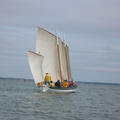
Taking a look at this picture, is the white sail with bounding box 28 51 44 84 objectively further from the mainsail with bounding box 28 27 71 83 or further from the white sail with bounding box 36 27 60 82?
the white sail with bounding box 36 27 60 82

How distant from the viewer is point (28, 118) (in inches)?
1123

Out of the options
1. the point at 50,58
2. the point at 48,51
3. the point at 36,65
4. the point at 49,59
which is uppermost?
the point at 48,51

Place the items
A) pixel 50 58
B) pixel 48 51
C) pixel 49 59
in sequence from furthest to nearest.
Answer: pixel 50 58, pixel 49 59, pixel 48 51

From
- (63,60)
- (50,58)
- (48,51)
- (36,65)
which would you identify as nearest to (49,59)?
(50,58)

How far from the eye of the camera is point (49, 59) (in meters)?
62.5

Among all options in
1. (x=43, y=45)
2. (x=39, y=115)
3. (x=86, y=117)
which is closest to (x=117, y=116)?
(x=86, y=117)

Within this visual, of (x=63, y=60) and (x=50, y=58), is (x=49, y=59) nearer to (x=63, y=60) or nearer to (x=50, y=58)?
(x=50, y=58)

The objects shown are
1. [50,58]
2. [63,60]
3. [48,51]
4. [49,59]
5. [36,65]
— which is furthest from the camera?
[63,60]

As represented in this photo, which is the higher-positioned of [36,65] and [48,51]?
[48,51]

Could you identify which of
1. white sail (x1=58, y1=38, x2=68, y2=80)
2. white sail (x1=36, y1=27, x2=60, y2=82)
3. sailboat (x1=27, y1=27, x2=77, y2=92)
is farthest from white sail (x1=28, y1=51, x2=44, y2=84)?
white sail (x1=58, y1=38, x2=68, y2=80)

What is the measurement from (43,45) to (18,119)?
33586 millimetres

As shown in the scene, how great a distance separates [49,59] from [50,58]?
0.36 meters

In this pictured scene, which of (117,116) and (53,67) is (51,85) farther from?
(117,116)

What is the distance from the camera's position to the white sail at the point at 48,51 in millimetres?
60122
